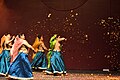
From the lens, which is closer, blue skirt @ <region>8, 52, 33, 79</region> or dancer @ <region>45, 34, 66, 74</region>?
blue skirt @ <region>8, 52, 33, 79</region>

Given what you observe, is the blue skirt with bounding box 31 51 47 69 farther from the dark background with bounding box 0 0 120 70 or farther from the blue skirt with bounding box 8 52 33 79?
the blue skirt with bounding box 8 52 33 79

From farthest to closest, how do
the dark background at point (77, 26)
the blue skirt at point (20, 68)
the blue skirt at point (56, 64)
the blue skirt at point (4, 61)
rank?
1. the dark background at point (77, 26)
2. the blue skirt at point (56, 64)
3. the blue skirt at point (4, 61)
4. the blue skirt at point (20, 68)

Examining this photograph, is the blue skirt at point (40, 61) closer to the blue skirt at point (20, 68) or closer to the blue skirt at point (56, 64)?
the blue skirt at point (56, 64)

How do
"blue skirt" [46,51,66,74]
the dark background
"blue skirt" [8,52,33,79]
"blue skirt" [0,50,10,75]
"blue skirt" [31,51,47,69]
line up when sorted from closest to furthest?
"blue skirt" [8,52,33,79]
"blue skirt" [0,50,10,75]
"blue skirt" [46,51,66,74]
"blue skirt" [31,51,47,69]
the dark background

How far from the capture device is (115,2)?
10266 mm

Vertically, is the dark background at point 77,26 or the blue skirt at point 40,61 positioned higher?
the dark background at point 77,26

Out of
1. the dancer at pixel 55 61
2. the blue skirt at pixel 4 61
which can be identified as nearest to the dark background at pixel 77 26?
the dancer at pixel 55 61

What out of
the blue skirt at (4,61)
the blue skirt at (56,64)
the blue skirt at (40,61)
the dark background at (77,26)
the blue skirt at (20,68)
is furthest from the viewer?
the dark background at (77,26)

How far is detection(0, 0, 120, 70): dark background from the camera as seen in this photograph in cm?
1020

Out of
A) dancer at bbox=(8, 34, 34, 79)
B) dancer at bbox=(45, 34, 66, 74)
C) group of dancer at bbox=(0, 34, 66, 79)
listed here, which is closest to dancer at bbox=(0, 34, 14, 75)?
group of dancer at bbox=(0, 34, 66, 79)

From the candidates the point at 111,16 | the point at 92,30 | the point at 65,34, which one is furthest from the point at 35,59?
the point at 111,16

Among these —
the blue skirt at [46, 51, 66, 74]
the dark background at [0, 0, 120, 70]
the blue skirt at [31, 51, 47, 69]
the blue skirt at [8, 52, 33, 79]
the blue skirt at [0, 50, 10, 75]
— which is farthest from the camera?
the dark background at [0, 0, 120, 70]

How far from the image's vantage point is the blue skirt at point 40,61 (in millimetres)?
9490

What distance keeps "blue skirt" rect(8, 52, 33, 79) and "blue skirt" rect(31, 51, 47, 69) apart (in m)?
3.78
